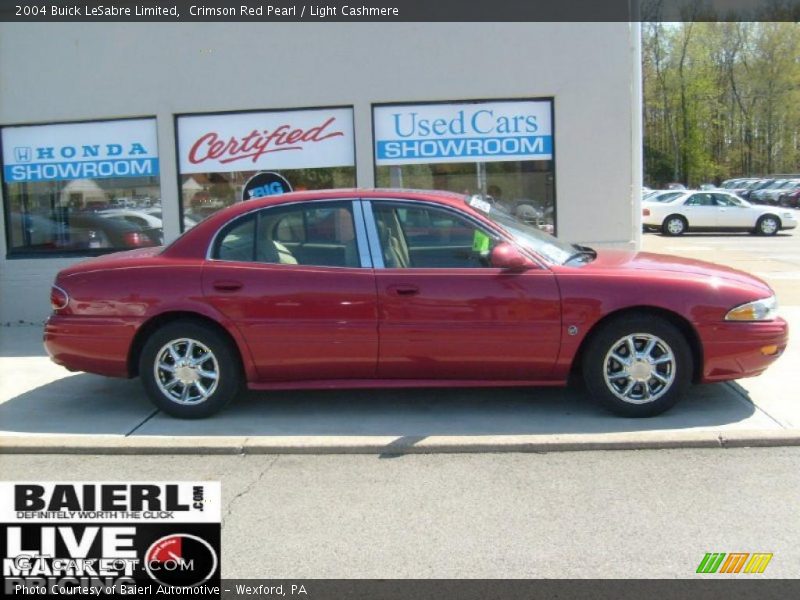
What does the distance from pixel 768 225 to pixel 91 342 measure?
23715 millimetres

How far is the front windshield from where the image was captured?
5875 millimetres

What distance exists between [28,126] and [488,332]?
688 cm

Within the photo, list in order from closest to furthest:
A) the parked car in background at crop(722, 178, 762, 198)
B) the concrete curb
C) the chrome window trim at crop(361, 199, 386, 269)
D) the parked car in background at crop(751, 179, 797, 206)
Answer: the concrete curb
the chrome window trim at crop(361, 199, 386, 269)
the parked car in background at crop(751, 179, 797, 206)
the parked car in background at crop(722, 178, 762, 198)

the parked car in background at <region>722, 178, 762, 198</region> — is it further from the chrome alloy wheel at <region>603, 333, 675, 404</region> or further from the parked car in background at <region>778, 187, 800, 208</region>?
the chrome alloy wheel at <region>603, 333, 675, 404</region>

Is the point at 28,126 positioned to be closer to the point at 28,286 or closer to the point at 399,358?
the point at 28,286

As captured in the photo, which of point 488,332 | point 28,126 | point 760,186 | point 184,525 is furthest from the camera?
point 760,186

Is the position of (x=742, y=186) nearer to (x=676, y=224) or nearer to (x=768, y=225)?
(x=768, y=225)

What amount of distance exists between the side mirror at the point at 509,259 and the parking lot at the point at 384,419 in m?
1.10

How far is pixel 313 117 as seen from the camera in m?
9.41

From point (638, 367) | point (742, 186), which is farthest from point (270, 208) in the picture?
point (742, 186)

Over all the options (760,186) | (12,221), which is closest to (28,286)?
(12,221)

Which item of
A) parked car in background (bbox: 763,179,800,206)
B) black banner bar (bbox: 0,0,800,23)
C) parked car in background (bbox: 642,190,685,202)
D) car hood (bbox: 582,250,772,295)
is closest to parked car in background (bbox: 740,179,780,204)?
parked car in background (bbox: 763,179,800,206)

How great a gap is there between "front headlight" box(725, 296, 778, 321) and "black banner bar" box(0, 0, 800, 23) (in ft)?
15.1

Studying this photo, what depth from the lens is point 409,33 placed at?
30.1ft
